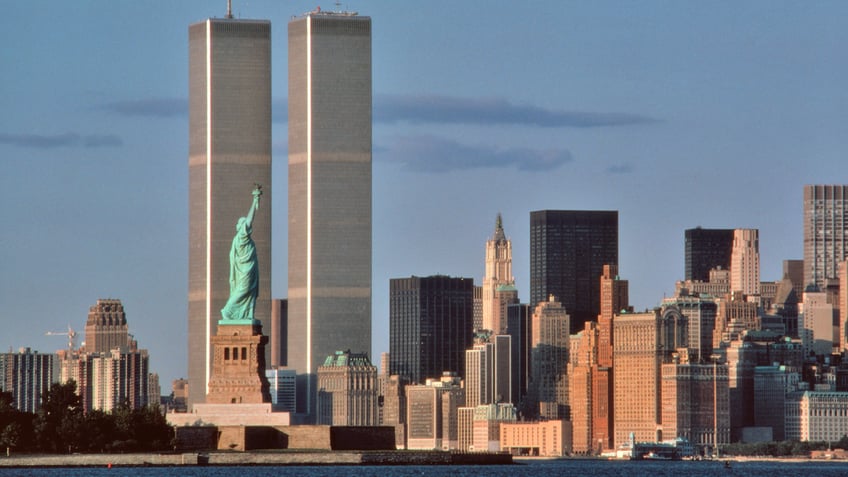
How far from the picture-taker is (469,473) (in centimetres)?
16688

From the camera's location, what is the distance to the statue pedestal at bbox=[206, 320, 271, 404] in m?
175

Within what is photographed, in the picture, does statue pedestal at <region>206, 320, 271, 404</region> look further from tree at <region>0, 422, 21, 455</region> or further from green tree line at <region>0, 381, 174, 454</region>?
tree at <region>0, 422, 21, 455</region>

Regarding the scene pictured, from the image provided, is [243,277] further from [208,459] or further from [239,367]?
[208,459]

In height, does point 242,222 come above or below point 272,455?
above

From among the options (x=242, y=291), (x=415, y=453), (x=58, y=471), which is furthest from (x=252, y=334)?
(x=58, y=471)

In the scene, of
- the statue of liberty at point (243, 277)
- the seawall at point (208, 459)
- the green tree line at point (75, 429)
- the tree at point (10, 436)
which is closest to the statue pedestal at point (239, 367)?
the statue of liberty at point (243, 277)

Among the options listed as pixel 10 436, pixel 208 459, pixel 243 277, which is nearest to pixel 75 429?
pixel 10 436

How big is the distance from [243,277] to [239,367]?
25.2 feet

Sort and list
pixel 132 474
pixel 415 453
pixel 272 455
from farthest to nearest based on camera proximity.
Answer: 1. pixel 415 453
2. pixel 272 455
3. pixel 132 474

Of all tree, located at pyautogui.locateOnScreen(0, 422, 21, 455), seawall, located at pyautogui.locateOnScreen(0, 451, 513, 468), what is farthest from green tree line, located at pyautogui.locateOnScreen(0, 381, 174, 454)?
seawall, located at pyautogui.locateOnScreen(0, 451, 513, 468)

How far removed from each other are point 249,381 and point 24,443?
1809 centimetres

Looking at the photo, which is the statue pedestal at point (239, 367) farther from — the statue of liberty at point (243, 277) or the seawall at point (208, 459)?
the seawall at point (208, 459)

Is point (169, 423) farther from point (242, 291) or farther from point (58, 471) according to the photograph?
point (58, 471)

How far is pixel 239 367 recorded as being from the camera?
578 ft
